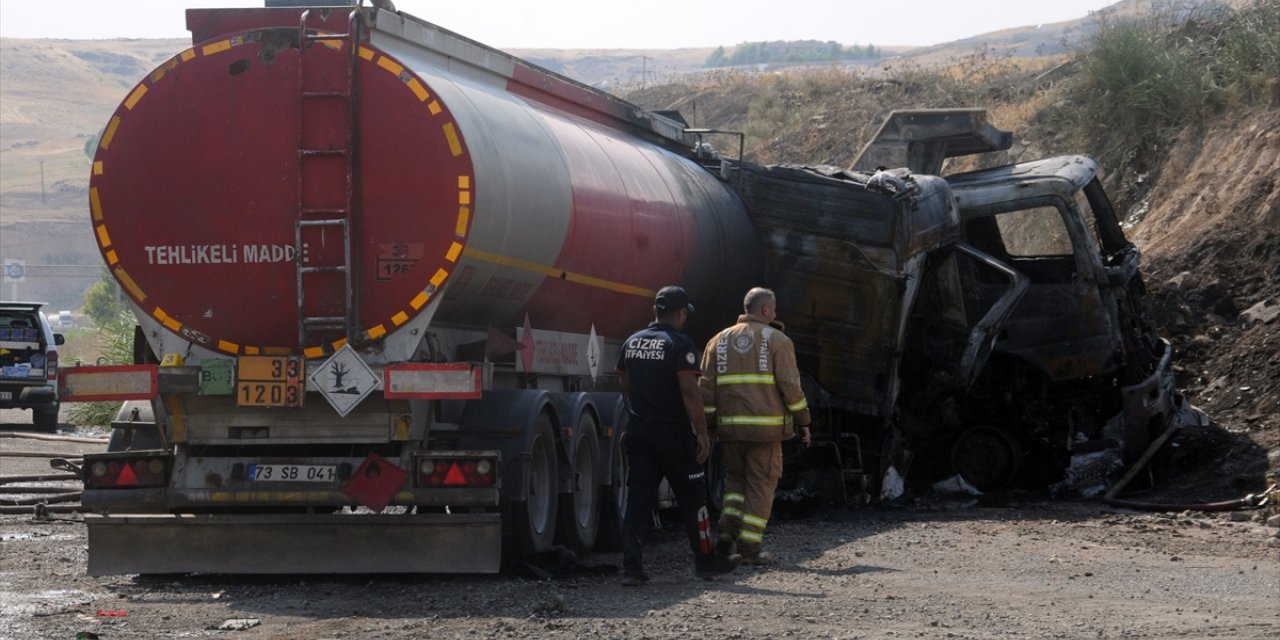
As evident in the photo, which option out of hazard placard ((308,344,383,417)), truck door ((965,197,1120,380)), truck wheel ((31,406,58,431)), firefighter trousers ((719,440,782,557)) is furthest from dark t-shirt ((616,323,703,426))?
truck wheel ((31,406,58,431))

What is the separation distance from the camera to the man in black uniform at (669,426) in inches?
371

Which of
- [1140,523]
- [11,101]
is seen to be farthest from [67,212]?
[1140,523]

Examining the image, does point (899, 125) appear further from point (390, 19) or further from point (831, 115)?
point (831, 115)

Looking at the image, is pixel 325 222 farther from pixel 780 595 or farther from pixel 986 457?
pixel 986 457

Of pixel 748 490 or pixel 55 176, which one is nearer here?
pixel 748 490

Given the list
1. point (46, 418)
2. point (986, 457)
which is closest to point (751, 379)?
point (986, 457)

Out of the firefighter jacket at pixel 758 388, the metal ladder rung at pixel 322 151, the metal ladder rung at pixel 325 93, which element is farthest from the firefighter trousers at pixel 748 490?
the metal ladder rung at pixel 325 93

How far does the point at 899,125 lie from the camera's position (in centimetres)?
1753

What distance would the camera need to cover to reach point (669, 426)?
946cm

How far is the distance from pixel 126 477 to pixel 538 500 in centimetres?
231

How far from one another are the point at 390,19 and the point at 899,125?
916 cm

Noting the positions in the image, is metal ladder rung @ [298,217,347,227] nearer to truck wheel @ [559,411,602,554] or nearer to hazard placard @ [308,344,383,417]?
hazard placard @ [308,344,383,417]

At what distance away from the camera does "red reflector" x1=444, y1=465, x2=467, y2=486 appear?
8.98 metres

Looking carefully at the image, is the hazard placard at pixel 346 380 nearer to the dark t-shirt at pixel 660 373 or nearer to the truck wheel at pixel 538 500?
the truck wheel at pixel 538 500
